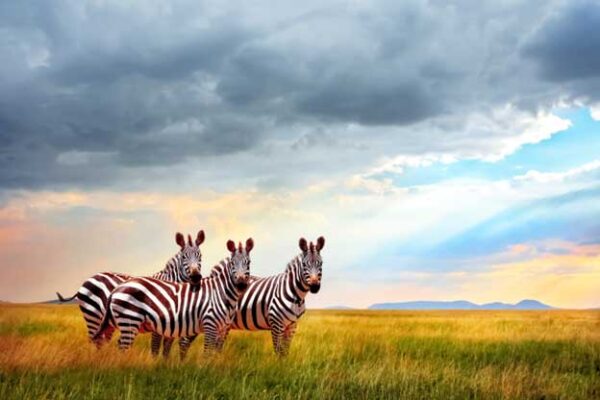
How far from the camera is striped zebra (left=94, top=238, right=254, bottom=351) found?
1332 cm

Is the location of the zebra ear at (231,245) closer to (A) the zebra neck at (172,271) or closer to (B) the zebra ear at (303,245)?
(B) the zebra ear at (303,245)

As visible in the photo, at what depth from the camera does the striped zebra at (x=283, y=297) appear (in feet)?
45.6

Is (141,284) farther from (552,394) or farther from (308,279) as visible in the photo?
(552,394)

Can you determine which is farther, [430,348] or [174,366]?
[430,348]

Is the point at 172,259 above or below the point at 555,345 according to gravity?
above

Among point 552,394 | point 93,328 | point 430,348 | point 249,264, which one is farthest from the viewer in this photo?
point 430,348

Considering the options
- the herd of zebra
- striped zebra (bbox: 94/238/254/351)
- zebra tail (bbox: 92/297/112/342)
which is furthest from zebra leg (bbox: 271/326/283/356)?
zebra tail (bbox: 92/297/112/342)

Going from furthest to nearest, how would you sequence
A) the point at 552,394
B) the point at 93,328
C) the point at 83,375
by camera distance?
1. the point at 93,328
2. the point at 552,394
3. the point at 83,375

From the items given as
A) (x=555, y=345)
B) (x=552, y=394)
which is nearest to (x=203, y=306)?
(x=552, y=394)

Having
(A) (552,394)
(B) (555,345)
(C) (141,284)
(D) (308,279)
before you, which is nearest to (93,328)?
(C) (141,284)

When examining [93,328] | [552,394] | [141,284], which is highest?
[141,284]

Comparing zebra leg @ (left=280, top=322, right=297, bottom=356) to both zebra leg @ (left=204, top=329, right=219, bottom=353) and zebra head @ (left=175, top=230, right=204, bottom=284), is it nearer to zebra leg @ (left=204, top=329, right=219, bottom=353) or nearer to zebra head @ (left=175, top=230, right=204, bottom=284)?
zebra leg @ (left=204, top=329, right=219, bottom=353)

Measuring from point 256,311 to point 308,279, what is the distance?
7.14ft

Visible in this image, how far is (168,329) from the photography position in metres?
13.5
